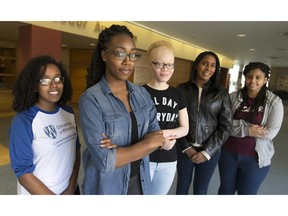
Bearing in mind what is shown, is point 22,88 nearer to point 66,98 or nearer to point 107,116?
point 66,98

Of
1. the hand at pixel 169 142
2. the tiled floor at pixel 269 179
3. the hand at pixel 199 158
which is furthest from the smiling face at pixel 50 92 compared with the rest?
the tiled floor at pixel 269 179

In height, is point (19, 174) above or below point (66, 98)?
below

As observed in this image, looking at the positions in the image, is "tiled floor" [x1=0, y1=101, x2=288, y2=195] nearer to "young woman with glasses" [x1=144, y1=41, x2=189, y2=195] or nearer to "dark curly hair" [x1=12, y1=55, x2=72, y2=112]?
"young woman with glasses" [x1=144, y1=41, x2=189, y2=195]

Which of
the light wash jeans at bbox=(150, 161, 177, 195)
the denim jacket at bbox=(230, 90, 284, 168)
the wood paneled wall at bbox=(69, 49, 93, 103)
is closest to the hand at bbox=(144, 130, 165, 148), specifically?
the light wash jeans at bbox=(150, 161, 177, 195)

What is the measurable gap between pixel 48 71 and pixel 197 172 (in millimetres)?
1435

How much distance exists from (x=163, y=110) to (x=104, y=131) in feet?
1.90

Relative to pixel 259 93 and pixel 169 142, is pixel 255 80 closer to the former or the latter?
pixel 259 93

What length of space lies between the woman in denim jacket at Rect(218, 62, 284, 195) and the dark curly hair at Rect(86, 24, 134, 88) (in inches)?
45.9

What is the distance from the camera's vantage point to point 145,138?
111 centimetres

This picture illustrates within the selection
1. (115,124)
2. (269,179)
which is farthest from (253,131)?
(269,179)

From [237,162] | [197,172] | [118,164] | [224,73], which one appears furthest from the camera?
[224,73]

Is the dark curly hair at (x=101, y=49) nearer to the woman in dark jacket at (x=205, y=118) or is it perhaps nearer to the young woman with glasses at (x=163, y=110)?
the young woman with glasses at (x=163, y=110)

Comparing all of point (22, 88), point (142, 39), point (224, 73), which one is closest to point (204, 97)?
point (22, 88)

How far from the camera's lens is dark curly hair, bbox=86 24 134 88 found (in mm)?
1107
